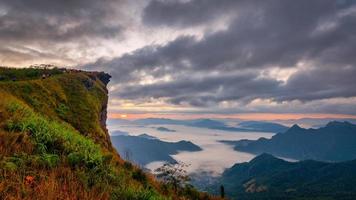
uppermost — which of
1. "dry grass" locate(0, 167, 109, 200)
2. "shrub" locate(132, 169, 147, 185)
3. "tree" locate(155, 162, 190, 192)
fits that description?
"dry grass" locate(0, 167, 109, 200)

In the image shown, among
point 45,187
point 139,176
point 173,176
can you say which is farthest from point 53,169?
point 173,176

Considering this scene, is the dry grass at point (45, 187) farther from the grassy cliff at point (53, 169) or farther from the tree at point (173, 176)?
the tree at point (173, 176)

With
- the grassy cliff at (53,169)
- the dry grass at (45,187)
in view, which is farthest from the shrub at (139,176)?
the dry grass at (45,187)

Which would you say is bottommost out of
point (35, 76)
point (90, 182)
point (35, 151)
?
point (90, 182)

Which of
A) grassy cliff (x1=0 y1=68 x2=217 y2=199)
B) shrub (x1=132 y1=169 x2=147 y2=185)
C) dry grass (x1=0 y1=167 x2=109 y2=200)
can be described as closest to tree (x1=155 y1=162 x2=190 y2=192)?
grassy cliff (x1=0 y1=68 x2=217 y2=199)

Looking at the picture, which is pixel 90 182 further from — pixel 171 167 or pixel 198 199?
pixel 171 167

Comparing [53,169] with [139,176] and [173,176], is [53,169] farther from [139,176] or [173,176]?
[173,176]

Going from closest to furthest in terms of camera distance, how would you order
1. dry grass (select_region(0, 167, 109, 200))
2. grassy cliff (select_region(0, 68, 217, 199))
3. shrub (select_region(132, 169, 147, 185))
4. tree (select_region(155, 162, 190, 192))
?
dry grass (select_region(0, 167, 109, 200)), grassy cliff (select_region(0, 68, 217, 199)), shrub (select_region(132, 169, 147, 185)), tree (select_region(155, 162, 190, 192))

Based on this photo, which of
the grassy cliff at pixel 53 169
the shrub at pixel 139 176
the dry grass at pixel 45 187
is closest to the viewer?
the dry grass at pixel 45 187

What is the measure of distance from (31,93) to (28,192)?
36952 mm

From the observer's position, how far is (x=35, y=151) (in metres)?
10.8

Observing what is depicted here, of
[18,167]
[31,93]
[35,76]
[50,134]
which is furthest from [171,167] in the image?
[35,76]

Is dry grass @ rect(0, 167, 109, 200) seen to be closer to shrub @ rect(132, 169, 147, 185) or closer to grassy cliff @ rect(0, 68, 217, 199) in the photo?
grassy cliff @ rect(0, 68, 217, 199)

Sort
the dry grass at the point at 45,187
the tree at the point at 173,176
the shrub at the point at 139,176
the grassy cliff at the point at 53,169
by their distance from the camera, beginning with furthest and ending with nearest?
the tree at the point at 173,176 < the shrub at the point at 139,176 < the grassy cliff at the point at 53,169 < the dry grass at the point at 45,187
